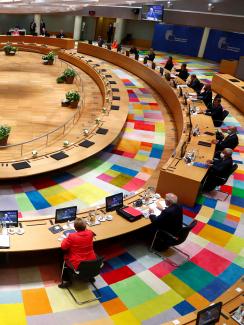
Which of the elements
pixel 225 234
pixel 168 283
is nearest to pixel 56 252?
pixel 168 283

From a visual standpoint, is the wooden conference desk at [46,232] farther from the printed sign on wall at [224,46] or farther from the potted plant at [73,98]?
the printed sign on wall at [224,46]

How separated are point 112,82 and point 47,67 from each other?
5.85 metres

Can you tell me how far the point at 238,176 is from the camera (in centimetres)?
968

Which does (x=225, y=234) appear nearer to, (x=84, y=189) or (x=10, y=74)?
(x=84, y=189)

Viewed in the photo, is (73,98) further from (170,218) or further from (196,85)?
(170,218)

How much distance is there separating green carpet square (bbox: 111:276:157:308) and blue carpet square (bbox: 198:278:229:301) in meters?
0.84

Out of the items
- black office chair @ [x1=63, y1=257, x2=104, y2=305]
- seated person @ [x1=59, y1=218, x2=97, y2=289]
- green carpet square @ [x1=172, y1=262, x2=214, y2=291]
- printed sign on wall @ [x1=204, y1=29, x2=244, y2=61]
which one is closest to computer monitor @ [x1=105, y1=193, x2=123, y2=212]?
seated person @ [x1=59, y1=218, x2=97, y2=289]

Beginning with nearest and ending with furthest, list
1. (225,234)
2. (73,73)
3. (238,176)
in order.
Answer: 1. (225,234)
2. (238,176)
3. (73,73)

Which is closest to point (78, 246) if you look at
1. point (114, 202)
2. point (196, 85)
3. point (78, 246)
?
point (78, 246)

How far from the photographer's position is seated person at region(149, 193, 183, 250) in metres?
6.00

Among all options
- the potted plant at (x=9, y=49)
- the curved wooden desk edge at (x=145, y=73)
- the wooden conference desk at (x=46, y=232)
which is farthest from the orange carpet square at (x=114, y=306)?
the potted plant at (x=9, y=49)

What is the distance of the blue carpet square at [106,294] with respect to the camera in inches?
216

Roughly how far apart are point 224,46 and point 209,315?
22162 millimetres

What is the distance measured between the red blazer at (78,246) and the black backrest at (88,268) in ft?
0.43
